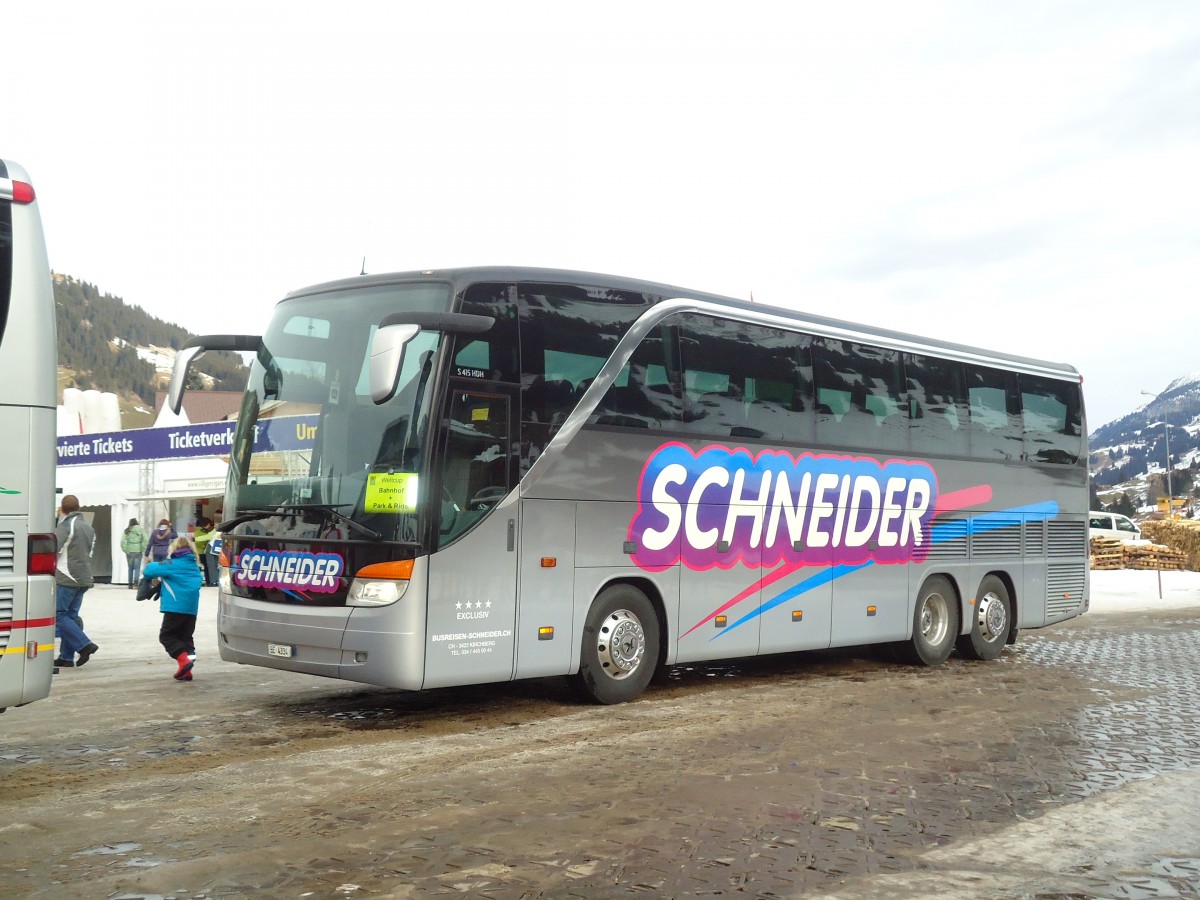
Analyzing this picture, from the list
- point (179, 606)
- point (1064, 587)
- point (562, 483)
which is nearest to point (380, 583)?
point (562, 483)

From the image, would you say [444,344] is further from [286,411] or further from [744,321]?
[744,321]

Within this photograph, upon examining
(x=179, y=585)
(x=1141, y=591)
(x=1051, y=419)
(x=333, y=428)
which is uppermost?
(x=1051, y=419)

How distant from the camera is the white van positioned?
43.1 metres

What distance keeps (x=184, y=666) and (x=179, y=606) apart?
2.00 feet

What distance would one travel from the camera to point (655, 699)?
1140 centimetres

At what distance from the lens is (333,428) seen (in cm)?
968

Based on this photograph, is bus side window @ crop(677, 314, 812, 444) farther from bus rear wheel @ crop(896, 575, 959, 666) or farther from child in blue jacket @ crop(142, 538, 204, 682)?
child in blue jacket @ crop(142, 538, 204, 682)

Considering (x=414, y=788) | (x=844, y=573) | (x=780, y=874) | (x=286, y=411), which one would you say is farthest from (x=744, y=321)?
(x=780, y=874)

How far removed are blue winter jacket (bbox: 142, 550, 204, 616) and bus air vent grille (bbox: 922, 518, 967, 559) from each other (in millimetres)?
8207

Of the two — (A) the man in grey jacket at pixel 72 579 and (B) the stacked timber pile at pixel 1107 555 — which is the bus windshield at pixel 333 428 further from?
(B) the stacked timber pile at pixel 1107 555

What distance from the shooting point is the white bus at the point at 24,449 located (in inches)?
278

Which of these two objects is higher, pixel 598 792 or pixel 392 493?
pixel 392 493

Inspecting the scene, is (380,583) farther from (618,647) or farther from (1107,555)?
(1107,555)

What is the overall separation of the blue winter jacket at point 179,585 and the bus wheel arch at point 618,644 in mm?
4362
